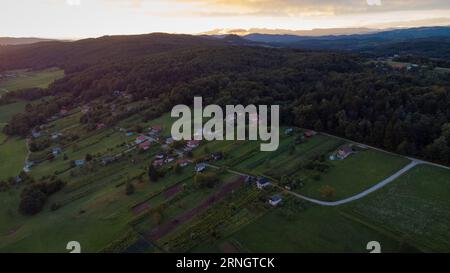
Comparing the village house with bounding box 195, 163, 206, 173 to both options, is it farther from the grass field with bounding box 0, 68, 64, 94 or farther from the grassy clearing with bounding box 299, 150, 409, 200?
the grass field with bounding box 0, 68, 64, 94

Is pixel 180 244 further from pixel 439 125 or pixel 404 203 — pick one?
pixel 439 125

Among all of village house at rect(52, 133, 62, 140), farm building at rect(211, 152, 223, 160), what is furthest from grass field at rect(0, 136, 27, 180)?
farm building at rect(211, 152, 223, 160)

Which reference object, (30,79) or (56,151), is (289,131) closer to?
(56,151)

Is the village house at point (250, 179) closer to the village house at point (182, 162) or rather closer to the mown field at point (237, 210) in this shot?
the mown field at point (237, 210)

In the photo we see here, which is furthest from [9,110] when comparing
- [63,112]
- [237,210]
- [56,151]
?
[237,210]

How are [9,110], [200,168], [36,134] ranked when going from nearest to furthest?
[200,168]
[36,134]
[9,110]

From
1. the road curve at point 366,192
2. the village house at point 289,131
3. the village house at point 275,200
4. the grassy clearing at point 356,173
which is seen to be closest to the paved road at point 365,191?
the road curve at point 366,192
